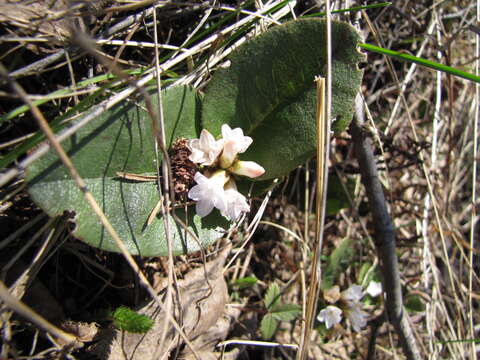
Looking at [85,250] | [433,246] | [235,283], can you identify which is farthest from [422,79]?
[85,250]

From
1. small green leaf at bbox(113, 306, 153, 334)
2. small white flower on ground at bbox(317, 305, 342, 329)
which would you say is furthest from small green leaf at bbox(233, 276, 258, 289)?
small green leaf at bbox(113, 306, 153, 334)

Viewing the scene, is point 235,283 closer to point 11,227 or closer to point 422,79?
point 11,227

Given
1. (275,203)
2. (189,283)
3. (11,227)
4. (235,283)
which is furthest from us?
(275,203)

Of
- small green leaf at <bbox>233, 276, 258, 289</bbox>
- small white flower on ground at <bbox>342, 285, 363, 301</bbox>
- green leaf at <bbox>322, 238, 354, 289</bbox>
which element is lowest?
small green leaf at <bbox>233, 276, 258, 289</bbox>

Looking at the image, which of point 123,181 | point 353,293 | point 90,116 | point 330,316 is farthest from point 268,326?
point 90,116

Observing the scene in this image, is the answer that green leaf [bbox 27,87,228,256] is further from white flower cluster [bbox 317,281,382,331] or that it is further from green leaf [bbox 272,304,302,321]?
white flower cluster [bbox 317,281,382,331]
